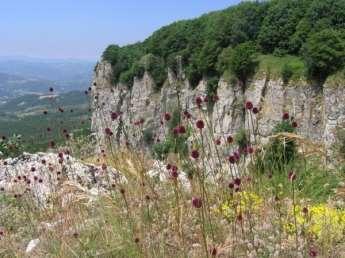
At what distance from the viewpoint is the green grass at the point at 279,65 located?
174 feet

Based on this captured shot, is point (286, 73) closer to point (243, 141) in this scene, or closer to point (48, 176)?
point (243, 141)

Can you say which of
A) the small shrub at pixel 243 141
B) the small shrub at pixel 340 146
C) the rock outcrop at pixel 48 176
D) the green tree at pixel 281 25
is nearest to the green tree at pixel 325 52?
the green tree at pixel 281 25

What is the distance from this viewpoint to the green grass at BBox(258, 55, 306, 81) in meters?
52.9

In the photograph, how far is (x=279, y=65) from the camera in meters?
56.6

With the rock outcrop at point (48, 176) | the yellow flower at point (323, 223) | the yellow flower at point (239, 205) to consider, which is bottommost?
the rock outcrop at point (48, 176)

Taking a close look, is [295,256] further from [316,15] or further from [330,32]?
[316,15]

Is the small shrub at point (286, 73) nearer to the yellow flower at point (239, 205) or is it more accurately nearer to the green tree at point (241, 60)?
the green tree at point (241, 60)

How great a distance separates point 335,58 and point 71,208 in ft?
147

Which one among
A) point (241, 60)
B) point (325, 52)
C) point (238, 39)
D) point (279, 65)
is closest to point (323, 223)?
point (325, 52)

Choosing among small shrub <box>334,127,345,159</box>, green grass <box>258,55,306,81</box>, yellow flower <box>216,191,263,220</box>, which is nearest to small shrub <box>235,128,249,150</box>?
yellow flower <box>216,191,263,220</box>

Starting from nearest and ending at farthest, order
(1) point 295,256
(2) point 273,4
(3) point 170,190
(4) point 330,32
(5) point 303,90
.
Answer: (1) point 295,256, (3) point 170,190, (4) point 330,32, (5) point 303,90, (2) point 273,4

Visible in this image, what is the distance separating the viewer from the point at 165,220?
225 inches

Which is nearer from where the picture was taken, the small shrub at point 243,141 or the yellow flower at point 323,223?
the yellow flower at point 323,223

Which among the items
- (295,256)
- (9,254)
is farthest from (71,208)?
(295,256)
